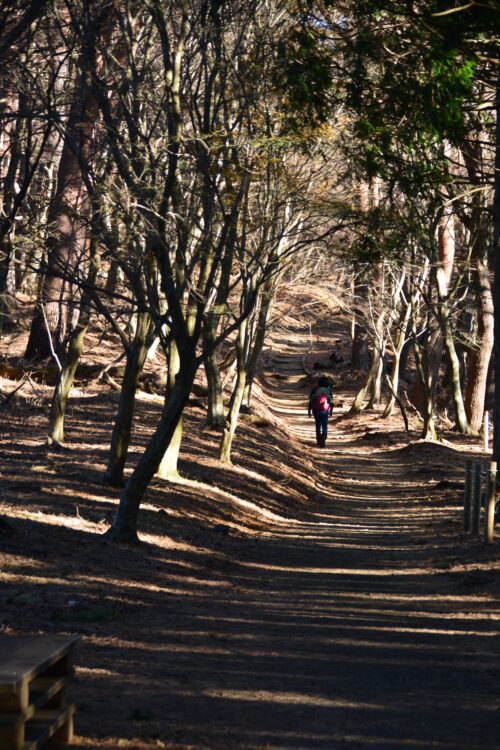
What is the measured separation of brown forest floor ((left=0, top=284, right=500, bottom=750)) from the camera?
531cm

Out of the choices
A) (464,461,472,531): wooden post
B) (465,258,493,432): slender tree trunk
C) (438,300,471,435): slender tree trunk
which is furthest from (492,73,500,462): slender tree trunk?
(465,258,493,432): slender tree trunk

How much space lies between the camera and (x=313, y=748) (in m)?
4.76

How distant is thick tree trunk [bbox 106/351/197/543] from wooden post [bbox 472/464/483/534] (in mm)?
4591

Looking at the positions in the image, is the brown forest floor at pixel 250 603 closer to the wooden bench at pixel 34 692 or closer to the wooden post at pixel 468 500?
the wooden bench at pixel 34 692

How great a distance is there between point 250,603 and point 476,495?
5.13 meters

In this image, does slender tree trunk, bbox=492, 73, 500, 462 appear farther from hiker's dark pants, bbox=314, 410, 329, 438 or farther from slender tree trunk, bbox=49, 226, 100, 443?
hiker's dark pants, bbox=314, 410, 329, 438

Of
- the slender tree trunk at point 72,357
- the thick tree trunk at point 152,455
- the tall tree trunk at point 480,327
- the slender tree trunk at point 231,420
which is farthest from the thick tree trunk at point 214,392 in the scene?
the thick tree trunk at point 152,455

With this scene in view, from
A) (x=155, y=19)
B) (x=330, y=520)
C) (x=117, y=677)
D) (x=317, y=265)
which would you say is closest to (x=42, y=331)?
(x=317, y=265)

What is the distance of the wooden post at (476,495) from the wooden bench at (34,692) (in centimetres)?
921

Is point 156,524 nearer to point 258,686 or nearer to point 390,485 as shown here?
point 258,686

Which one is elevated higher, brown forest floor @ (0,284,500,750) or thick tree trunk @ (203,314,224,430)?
thick tree trunk @ (203,314,224,430)

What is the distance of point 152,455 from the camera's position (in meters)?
11.0

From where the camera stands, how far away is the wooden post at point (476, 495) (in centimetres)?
1320

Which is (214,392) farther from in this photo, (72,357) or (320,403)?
(72,357)
